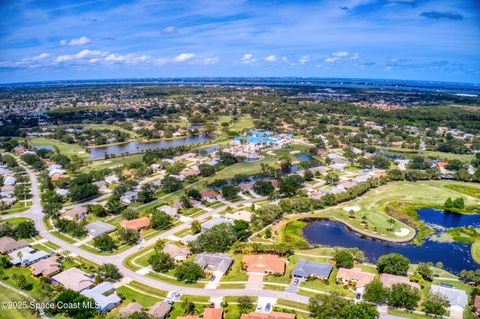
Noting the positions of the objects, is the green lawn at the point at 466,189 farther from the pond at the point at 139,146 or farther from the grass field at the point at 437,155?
the pond at the point at 139,146

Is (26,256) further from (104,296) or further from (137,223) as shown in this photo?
(104,296)

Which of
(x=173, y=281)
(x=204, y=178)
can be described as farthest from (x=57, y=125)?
(x=173, y=281)

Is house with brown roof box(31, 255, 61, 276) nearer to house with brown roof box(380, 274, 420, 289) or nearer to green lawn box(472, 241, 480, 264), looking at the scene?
house with brown roof box(380, 274, 420, 289)

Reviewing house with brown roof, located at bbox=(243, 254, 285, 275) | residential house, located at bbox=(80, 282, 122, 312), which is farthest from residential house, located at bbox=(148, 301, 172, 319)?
house with brown roof, located at bbox=(243, 254, 285, 275)

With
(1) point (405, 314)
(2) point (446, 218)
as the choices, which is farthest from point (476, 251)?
(1) point (405, 314)

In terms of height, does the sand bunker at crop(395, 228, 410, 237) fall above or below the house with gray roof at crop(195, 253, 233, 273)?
below

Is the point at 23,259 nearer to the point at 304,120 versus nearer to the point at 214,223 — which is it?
the point at 214,223

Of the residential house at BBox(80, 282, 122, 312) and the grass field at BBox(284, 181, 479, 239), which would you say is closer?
the residential house at BBox(80, 282, 122, 312)
